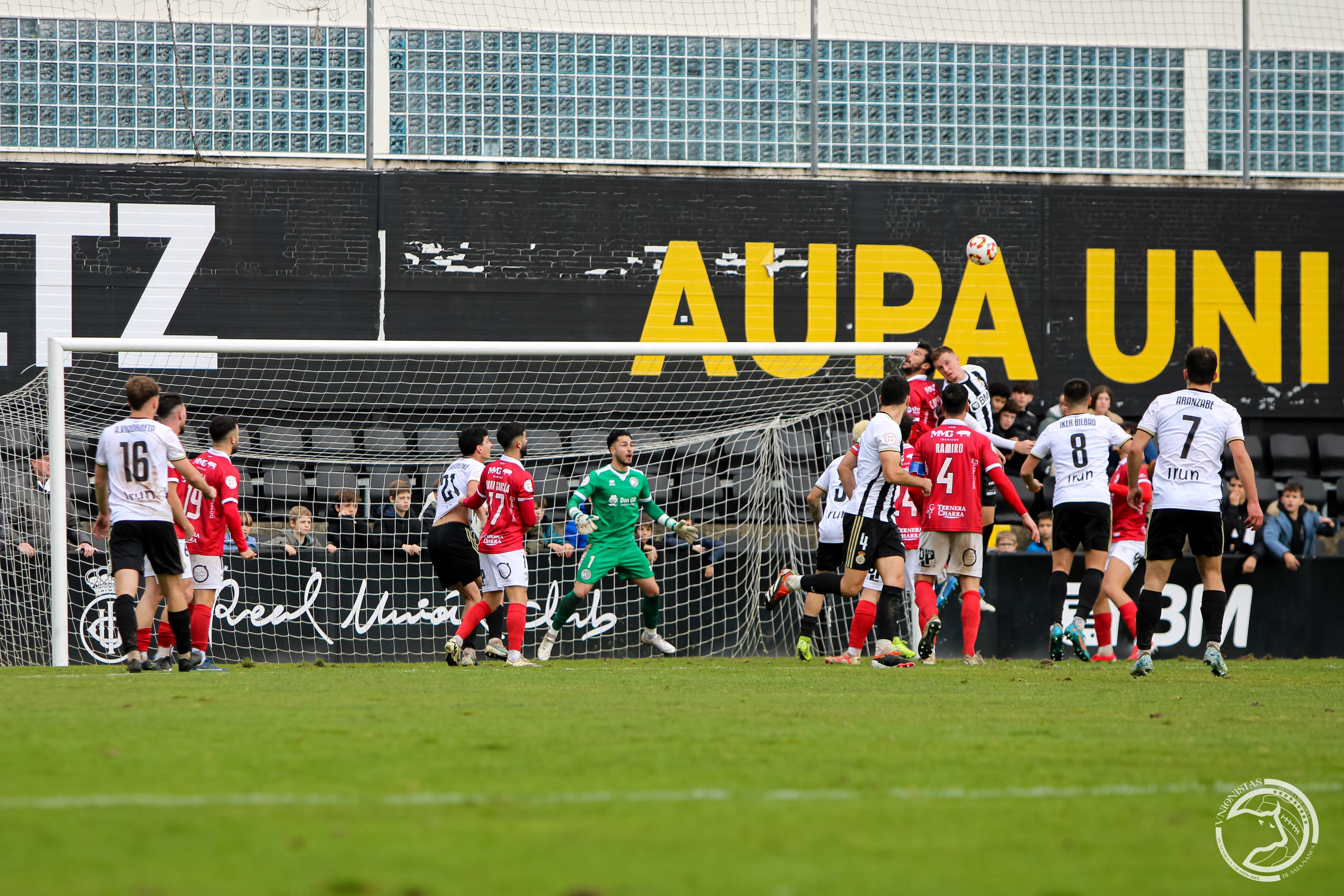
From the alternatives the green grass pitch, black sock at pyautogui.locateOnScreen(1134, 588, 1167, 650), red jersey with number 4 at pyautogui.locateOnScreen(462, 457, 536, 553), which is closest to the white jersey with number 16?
black sock at pyautogui.locateOnScreen(1134, 588, 1167, 650)

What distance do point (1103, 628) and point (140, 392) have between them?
7.64 metres

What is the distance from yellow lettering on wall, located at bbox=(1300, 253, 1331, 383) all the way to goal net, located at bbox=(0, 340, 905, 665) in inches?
199

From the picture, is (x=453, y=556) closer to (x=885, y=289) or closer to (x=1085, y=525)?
(x=1085, y=525)

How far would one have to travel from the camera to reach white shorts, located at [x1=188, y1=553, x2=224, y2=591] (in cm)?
1079

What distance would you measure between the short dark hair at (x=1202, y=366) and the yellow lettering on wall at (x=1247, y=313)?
26.8 feet

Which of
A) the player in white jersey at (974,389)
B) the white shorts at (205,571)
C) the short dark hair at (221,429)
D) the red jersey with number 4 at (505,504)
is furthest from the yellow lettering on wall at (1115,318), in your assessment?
the white shorts at (205,571)

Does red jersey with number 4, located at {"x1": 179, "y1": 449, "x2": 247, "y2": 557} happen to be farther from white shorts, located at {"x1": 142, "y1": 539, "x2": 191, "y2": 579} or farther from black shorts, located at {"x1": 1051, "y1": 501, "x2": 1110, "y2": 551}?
black shorts, located at {"x1": 1051, "y1": 501, "x2": 1110, "y2": 551}

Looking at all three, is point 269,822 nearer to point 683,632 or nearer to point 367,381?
point 683,632

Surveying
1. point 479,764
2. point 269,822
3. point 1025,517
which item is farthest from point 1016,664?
point 269,822

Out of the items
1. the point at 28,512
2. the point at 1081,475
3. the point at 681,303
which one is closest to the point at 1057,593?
the point at 1081,475

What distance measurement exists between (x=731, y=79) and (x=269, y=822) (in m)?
13.8

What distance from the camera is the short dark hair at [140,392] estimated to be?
31.0ft

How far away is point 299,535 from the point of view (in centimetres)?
1380

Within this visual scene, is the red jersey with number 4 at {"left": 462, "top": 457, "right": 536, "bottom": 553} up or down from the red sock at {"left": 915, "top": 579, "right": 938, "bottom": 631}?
A: up
